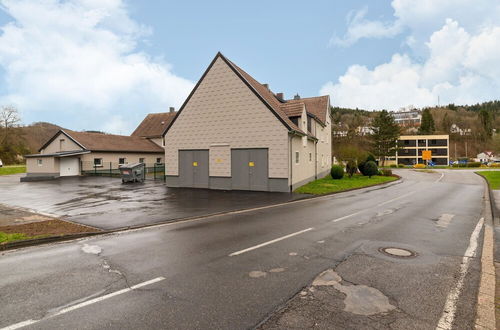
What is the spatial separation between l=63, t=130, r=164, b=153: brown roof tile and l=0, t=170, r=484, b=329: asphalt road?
3116cm

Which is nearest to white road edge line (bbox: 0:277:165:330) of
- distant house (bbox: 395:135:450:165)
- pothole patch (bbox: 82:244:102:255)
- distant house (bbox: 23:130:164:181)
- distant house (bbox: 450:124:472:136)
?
pothole patch (bbox: 82:244:102:255)

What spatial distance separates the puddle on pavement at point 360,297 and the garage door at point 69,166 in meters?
37.2

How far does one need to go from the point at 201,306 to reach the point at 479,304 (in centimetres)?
416

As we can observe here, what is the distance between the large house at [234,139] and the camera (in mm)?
18812

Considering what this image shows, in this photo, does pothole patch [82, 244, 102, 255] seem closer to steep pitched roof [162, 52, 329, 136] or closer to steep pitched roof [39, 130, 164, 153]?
steep pitched roof [162, 52, 329, 136]

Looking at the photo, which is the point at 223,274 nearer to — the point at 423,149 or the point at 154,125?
the point at 154,125

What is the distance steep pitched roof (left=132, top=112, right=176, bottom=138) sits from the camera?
149 feet

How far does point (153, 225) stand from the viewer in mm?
9500

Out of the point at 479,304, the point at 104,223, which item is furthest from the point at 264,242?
the point at 104,223

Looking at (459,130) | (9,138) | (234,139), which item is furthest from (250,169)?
(459,130)

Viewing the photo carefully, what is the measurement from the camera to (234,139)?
20.2 meters

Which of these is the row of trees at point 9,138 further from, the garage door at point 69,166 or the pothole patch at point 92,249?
the pothole patch at point 92,249

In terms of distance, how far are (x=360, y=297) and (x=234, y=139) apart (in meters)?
16.8

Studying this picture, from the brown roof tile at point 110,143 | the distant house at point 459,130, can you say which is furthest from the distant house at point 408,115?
the brown roof tile at point 110,143
